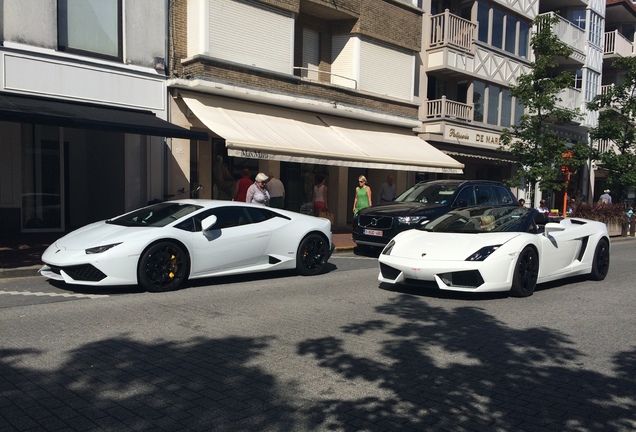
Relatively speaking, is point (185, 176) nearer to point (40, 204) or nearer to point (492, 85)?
point (40, 204)

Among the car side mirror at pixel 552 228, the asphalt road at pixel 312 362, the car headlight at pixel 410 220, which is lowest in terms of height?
the asphalt road at pixel 312 362

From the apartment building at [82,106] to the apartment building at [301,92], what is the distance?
775 millimetres

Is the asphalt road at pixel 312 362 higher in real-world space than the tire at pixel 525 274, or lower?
lower

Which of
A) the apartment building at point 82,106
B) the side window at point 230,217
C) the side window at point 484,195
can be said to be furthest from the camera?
the side window at point 484,195

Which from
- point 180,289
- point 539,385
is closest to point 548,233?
point 539,385

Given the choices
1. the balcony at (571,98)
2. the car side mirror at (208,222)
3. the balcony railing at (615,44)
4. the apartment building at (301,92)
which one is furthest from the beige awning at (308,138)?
the balcony railing at (615,44)

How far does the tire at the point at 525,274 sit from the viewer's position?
7.60 m

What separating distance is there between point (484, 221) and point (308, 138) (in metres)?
8.25

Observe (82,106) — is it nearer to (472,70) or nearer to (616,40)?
(472,70)

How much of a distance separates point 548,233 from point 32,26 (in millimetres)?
11084

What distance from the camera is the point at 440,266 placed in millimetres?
7359

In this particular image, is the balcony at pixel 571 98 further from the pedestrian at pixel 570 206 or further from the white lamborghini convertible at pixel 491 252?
the white lamborghini convertible at pixel 491 252

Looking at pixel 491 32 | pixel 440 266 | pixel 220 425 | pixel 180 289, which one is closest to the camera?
pixel 220 425

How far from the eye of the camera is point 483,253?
7414 millimetres
